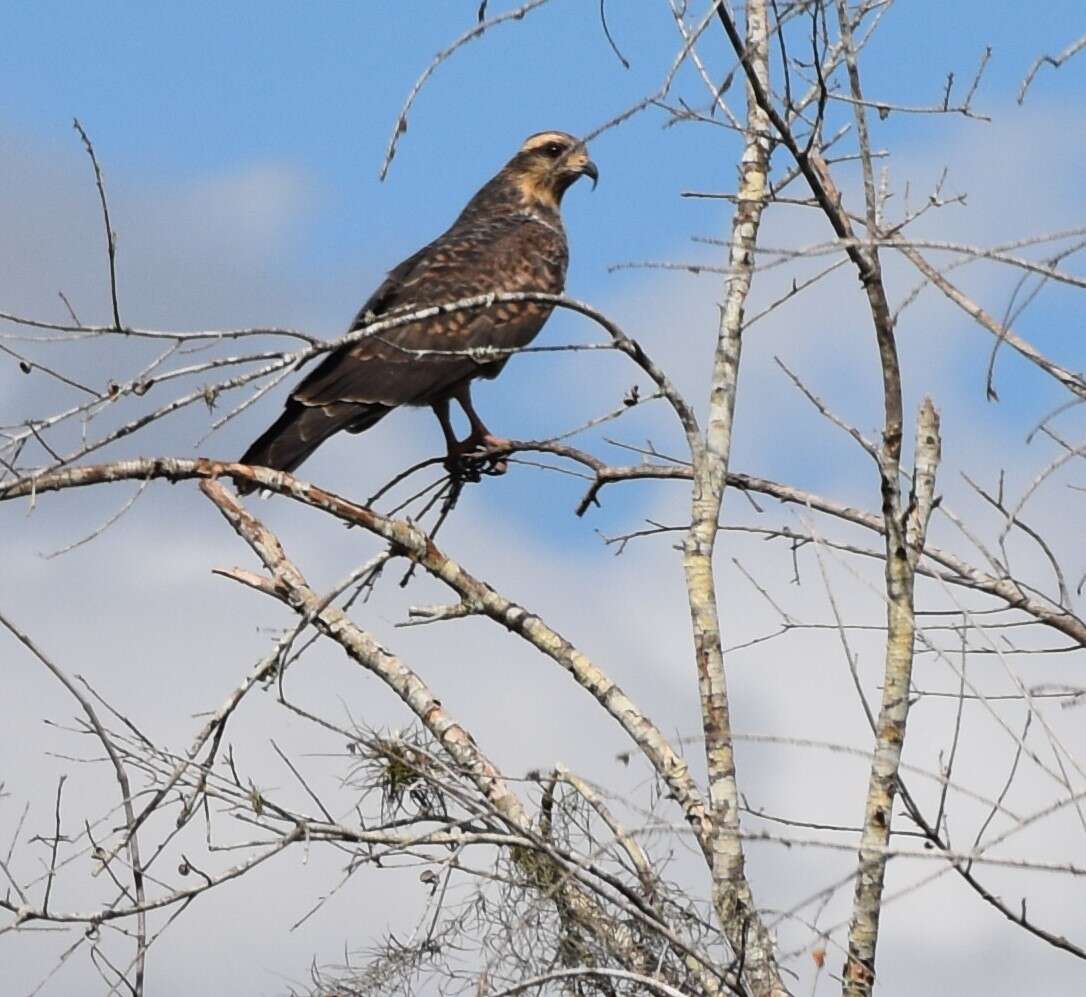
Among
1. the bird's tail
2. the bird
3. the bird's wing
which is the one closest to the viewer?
the bird's tail

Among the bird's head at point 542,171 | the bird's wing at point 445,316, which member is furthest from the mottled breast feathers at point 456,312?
the bird's head at point 542,171

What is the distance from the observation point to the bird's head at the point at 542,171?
10.1m

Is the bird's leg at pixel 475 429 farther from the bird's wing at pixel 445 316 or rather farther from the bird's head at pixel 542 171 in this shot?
the bird's head at pixel 542 171

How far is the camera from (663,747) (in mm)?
5832

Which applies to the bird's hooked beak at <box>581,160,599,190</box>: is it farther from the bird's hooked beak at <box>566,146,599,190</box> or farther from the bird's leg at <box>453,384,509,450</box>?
the bird's leg at <box>453,384,509,450</box>

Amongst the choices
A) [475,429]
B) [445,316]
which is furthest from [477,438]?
[445,316]

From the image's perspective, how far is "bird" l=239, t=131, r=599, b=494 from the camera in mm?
7566

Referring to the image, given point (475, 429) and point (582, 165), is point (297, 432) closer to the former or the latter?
point (475, 429)

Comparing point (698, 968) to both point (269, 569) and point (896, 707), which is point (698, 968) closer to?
point (896, 707)

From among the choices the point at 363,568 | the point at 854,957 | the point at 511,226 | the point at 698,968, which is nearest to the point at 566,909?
the point at 698,968

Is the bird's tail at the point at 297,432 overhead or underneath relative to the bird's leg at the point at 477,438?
underneath

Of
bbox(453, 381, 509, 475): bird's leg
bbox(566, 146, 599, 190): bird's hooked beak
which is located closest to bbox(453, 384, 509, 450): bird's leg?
bbox(453, 381, 509, 475): bird's leg

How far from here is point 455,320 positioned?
8.71 meters

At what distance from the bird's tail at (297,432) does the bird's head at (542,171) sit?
110 inches
